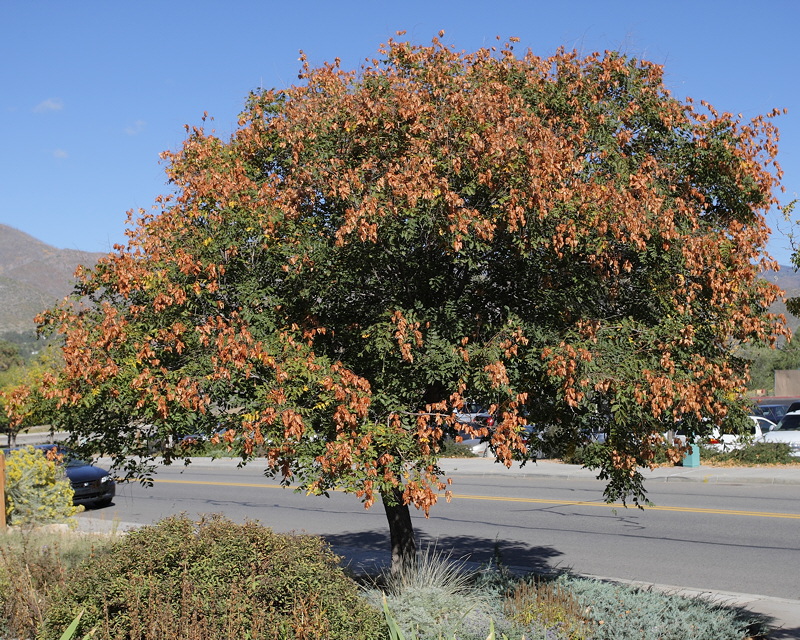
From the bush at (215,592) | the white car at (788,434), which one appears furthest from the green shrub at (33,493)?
the white car at (788,434)

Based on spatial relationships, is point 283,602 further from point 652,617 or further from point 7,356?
point 7,356

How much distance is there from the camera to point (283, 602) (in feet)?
19.8

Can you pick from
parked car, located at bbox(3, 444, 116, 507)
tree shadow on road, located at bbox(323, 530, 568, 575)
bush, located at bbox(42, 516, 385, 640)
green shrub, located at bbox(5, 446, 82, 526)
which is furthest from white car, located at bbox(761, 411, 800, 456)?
bush, located at bbox(42, 516, 385, 640)

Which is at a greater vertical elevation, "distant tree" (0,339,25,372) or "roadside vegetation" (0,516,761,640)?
"distant tree" (0,339,25,372)

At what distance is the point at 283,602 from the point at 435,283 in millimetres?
2609

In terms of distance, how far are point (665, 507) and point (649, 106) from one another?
10.4m

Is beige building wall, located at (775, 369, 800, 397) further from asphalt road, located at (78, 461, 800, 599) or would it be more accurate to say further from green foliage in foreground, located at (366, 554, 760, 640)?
green foliage in foreground, located at (366, 554, 760, 640)

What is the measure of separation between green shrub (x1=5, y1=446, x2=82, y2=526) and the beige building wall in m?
55.0

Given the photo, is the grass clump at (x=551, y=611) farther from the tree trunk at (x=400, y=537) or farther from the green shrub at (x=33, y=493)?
the green shrub at (x=33, y=493)

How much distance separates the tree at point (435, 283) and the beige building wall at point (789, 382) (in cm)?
5719

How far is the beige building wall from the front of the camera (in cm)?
5906

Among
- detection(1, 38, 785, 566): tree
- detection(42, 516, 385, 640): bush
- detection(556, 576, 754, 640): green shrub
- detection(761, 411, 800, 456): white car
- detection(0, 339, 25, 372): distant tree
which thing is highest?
detection(0, 339, 25, 372): distant tree

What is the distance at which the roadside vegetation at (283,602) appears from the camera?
18.9ft

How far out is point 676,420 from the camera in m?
6.79
